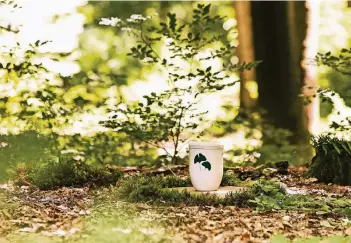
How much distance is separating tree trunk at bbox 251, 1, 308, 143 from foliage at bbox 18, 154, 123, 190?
7.65 feet

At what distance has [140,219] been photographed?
2578 mm

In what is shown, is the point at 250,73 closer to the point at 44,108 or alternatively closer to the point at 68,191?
the point at 44,108

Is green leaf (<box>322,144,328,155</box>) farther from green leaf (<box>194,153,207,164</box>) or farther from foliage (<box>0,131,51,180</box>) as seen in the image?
foliage (<box>0,131,51,180</box>)

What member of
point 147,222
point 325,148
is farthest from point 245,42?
point 147,222

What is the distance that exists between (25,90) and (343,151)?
2639 millimetres

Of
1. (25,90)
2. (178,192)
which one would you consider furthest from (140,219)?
(25,90)

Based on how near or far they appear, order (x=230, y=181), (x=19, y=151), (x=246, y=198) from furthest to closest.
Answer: (x=19, y=151) → (x=230, y=181) → (x=246, y=198)

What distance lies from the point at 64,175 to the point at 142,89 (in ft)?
11.0

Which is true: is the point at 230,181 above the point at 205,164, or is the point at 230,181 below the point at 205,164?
below

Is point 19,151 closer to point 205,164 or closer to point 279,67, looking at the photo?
point 205,164

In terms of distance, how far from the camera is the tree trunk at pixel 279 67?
557 centimetres

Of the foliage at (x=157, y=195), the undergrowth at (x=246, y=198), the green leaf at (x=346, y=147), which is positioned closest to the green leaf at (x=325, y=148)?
the green leaf at (x=346, y=147)

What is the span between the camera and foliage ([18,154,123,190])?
11.4ft

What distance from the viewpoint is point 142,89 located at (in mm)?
6820
